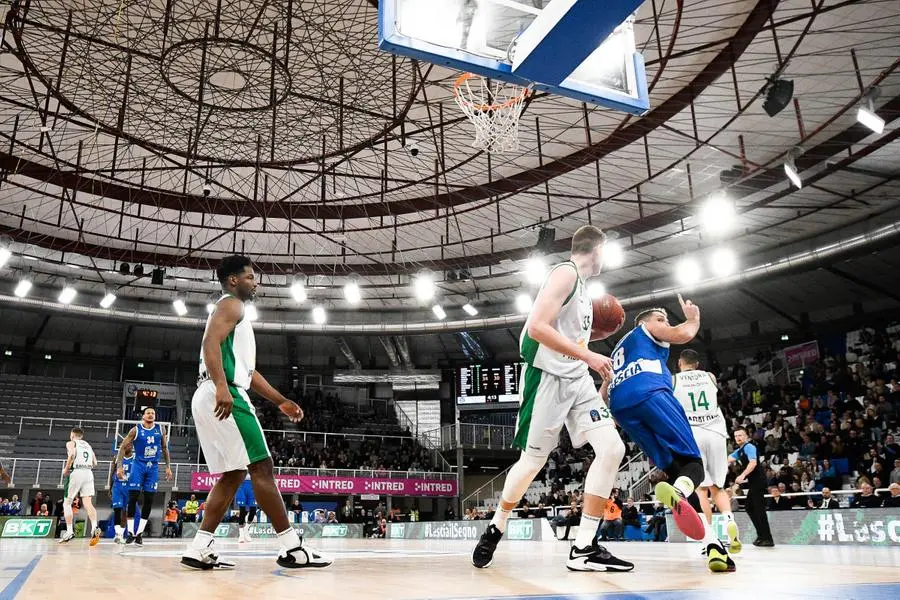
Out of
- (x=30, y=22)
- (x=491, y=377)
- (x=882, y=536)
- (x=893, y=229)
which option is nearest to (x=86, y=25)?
(x=30, y=22)

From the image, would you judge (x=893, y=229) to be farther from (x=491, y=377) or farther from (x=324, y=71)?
(x=491, y=377)

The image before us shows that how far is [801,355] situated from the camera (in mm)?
28500

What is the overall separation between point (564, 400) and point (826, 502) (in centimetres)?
1069

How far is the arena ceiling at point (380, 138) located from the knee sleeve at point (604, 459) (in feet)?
33.2

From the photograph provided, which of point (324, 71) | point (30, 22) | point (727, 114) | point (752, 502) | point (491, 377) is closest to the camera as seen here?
point (752, 502)

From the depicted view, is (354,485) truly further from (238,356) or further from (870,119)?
(238,356)

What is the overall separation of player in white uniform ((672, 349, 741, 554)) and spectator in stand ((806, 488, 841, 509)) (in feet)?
21.6

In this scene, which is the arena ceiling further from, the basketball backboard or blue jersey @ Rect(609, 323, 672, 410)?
blue jersey @ Rect(609, 323, 672, 410)

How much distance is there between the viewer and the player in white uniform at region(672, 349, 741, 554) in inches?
281

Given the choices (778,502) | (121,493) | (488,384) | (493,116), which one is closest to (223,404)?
(121,493)

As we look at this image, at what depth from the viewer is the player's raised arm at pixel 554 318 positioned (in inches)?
161

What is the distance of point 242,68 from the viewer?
1570 centimetres

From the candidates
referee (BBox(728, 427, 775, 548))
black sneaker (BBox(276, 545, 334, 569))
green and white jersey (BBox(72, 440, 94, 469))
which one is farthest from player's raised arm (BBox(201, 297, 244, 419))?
green and white jersey (BBox(72, 440, 94, 469))

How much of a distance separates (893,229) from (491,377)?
768 inches
